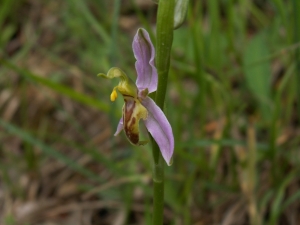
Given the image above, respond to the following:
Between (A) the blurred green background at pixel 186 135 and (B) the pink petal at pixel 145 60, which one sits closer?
(B) the pink petal at pixel 145 60

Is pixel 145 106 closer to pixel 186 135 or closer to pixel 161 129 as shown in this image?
pixel 161 129

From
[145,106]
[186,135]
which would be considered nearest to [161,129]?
[145,106]

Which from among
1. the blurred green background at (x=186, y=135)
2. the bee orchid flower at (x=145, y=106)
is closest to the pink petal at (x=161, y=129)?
the bee orchid flower at (x=145, y=106)

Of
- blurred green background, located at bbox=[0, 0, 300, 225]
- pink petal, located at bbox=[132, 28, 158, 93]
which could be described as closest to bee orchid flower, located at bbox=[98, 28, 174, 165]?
pink petal, located at bbox=[132, 28, 158, 93]

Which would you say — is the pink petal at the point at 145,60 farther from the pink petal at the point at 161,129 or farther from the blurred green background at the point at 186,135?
the blurred green background at the point at 186,135

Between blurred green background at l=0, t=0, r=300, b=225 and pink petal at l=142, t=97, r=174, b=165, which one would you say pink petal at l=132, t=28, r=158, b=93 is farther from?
blurred green background at l=0, t=0, r=300, b=225

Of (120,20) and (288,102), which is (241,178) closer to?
(288,102)

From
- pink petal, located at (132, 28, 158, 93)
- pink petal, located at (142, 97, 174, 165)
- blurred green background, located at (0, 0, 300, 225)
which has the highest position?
blurred green background, located at (0, 0, 300, 225)
